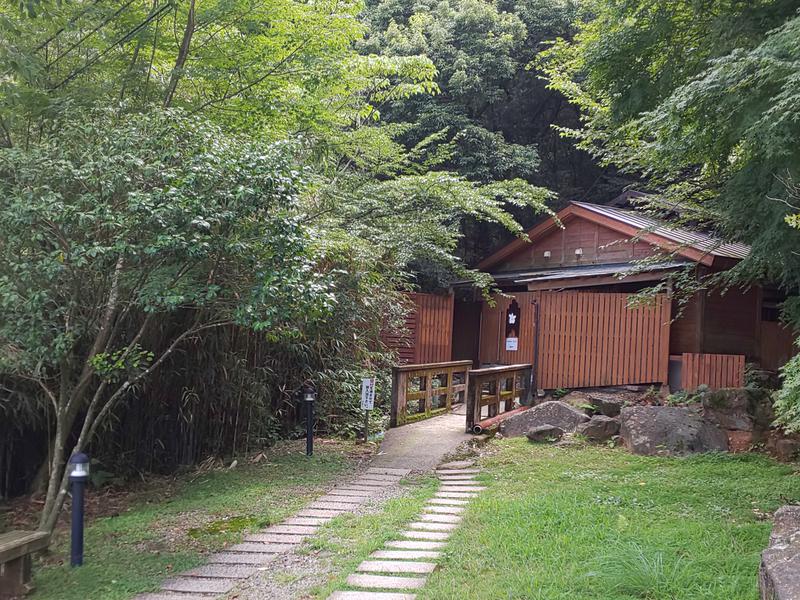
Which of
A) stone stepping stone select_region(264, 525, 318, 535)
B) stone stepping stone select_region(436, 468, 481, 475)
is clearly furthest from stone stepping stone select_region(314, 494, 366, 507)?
stone stepping stone select_region(436, 468, 481, 475)

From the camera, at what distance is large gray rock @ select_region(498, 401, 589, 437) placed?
9.20 meters

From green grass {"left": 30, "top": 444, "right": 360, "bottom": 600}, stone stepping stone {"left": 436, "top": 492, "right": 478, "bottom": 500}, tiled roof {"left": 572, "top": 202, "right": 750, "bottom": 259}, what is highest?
tiled roof {"left": 572, "top": 202, "right": 750, "bottom": 259}

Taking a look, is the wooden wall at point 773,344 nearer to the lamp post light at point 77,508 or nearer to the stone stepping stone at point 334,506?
the stone stepping stone at point 334,506

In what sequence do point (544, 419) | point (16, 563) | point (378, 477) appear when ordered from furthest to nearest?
point (544, 419) < point (378, 477) < point (16, 563)

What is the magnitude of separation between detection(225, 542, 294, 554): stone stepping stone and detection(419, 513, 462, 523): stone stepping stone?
1.17 metres

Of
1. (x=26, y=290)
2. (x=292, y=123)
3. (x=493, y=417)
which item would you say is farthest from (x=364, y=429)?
(x=26, y=290)

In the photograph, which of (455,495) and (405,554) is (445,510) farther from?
(405,554)

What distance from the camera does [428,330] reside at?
15.2 metres

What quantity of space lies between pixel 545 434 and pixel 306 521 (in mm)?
3901

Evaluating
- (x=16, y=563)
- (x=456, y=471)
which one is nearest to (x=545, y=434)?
(x=456, y=471)

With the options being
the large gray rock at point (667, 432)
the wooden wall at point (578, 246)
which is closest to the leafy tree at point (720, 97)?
the large gray rock at point (667, 432)

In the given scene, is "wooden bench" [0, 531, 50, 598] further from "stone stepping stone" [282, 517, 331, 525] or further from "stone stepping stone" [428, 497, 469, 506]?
"stone stepping stone" [428, 497, 469, 506]

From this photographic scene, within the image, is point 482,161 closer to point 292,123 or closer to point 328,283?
point 292,123

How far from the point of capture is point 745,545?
4648 millimetres
